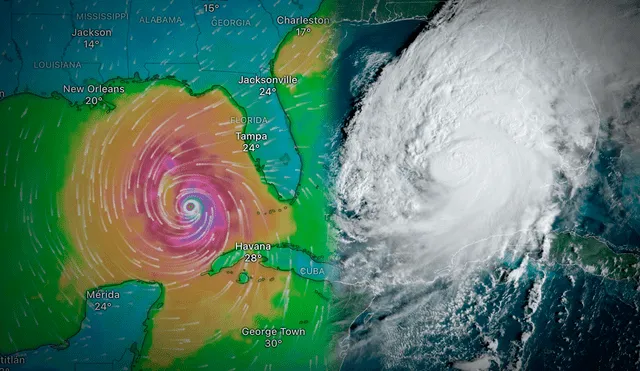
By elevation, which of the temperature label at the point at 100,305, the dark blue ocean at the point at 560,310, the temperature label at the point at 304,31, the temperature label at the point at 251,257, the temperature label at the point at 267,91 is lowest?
the dark blue ocean at the point at 560,310

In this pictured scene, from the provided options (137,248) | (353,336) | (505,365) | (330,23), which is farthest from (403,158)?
(137,248)

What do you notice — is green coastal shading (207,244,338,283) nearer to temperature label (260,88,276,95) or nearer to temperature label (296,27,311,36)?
temperature label (260,88,276,95)

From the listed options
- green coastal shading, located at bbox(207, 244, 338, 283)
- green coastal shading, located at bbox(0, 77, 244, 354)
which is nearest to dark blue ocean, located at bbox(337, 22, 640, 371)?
green coastal shading, located at bbox(207, 244, 338, 283)

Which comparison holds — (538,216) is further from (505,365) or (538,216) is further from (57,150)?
(57,150)

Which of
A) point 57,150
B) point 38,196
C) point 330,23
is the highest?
point 330,23

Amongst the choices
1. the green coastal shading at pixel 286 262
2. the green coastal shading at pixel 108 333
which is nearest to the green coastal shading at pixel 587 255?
the green coastal shading at pixel 286 262

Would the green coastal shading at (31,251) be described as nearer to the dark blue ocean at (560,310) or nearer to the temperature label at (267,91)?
the temperature label at (267,91)
